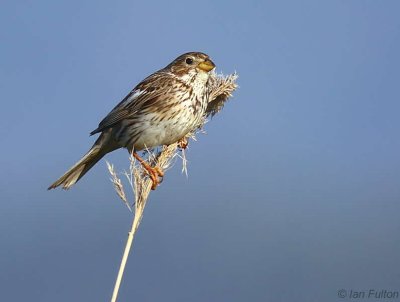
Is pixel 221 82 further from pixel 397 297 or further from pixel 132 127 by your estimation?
pixel 397 297

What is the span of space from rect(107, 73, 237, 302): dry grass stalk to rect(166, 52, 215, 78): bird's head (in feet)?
0.88

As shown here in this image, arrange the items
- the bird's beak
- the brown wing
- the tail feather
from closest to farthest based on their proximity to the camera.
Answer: the tail feather, the bird's beak, the brown wing

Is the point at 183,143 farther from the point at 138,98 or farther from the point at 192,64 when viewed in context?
the point at 192,64

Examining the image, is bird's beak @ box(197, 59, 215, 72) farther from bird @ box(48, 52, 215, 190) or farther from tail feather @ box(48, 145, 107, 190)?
tail feather @ box(48, 145, 107, 190)

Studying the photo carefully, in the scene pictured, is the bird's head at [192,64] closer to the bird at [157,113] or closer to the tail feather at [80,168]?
the bird at [157,113]

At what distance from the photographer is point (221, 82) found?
27.4 feet

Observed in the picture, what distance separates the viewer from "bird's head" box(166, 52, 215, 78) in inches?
355

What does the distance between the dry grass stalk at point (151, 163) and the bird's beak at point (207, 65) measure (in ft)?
0.68

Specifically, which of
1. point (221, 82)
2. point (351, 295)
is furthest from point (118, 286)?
point (221, 82)

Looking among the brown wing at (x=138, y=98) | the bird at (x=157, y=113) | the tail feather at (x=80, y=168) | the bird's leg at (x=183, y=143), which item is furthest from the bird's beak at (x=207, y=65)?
the tail feather at (x=80, y=168)

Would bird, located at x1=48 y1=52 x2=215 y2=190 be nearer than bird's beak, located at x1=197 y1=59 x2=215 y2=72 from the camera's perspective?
Yes

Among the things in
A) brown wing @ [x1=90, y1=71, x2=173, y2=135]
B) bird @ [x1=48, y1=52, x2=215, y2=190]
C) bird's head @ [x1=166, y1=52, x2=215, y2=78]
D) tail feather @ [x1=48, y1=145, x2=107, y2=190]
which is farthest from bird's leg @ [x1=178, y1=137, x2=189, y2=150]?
tail feather @ [x1=48, y1=145, x2=107, y2=190]

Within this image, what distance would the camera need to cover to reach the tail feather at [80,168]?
861 cm

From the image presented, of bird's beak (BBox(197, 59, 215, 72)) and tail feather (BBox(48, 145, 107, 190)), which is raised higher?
bird's beak (BBox(197, 59, 215, 72))
